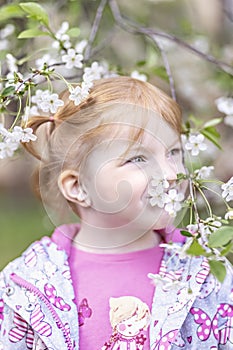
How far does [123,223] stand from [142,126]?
0.80 ft

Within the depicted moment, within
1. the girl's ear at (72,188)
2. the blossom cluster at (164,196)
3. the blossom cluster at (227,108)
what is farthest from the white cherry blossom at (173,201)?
the blossom cluster at (227,108)

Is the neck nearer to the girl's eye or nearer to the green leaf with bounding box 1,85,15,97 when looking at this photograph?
the girl's eye

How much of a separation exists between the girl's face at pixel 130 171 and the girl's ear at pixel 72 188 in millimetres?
25

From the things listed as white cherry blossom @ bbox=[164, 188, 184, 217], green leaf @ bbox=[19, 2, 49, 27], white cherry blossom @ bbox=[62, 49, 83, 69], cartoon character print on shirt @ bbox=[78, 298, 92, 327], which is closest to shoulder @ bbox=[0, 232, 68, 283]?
cartoon character print on shirt @ bbox=[78, 298, 92, 327]

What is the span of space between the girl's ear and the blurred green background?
1.43ft

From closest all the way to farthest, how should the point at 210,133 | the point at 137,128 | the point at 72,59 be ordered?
the point at 137,128 < the point at 72,59 < the point at 210,133

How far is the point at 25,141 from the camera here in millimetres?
1811

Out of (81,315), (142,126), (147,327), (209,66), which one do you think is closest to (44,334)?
(81,315)

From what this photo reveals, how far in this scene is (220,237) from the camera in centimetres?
154

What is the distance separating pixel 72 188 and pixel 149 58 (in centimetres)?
94

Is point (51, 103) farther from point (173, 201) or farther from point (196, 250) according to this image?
point (196, 250)

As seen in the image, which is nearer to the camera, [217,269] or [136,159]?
[217,269]

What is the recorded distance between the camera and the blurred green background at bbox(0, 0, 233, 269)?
2.99 m

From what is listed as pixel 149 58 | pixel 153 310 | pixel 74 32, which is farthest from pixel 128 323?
pixel 149 58
